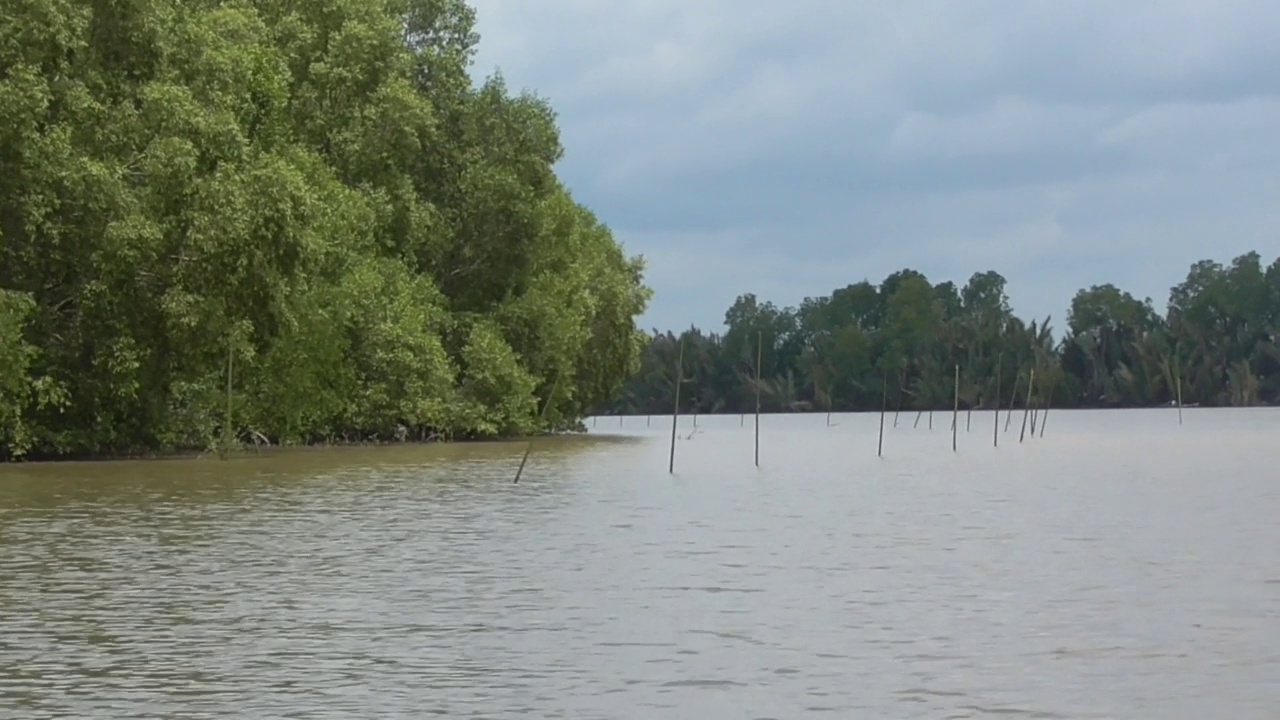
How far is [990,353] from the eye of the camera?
172m

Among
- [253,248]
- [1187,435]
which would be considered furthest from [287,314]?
[1187,435]

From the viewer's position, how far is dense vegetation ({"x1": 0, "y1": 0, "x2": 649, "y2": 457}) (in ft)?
141

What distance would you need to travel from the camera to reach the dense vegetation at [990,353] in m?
167

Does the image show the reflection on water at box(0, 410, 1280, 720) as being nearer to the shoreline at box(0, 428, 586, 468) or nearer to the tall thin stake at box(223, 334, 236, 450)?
the tall thin stake at box(223, 334, 236, 450)

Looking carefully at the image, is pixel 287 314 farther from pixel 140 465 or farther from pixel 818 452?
pixel 818 452

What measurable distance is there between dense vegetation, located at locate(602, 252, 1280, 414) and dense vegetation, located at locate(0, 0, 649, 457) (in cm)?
8971

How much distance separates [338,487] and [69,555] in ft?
50.9

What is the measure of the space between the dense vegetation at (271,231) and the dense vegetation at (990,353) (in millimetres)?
89708

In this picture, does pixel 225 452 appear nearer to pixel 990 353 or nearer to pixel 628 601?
pixel 628 601

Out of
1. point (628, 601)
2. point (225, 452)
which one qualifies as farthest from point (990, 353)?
point (628, 601)

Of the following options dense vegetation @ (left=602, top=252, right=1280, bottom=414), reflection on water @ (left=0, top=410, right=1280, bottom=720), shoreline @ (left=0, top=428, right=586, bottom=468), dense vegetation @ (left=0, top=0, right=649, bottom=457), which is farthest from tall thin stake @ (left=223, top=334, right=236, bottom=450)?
dense vegetation @ (left=602, top=252, right=1280, bottom=414)

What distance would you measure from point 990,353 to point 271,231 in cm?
13411

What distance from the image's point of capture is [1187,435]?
8675cm

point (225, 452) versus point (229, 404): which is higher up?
point (229, 404)
